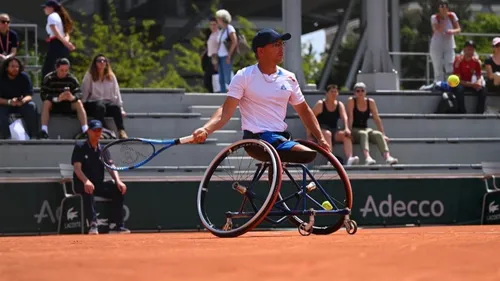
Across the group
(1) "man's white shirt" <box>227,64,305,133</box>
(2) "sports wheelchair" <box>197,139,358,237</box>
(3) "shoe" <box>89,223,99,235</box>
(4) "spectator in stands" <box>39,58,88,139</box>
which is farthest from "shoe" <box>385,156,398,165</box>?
(1) "man's white shirt" <box>227,64,305,133</box>

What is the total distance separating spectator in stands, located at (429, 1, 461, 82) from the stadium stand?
0.76m

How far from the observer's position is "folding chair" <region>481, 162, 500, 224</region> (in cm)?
1816

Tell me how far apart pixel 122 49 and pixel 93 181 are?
58.4 feet

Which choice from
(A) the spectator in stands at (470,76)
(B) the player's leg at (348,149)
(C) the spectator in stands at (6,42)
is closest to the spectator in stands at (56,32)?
(C) the spectator in stands at (6,42)

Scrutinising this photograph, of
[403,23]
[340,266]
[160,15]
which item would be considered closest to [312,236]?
[340,266]

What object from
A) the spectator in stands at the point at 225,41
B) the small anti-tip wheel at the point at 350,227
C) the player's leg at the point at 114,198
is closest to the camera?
the small anti-tip wheel at the point at 350,227

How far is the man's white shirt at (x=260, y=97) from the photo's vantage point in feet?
35.5

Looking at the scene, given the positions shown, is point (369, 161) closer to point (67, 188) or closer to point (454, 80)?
point (454, 80)

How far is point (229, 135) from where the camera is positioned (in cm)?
1909

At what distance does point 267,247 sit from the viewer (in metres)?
8.79

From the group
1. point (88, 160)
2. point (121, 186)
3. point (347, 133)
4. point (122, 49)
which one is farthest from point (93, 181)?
point (122, 49)

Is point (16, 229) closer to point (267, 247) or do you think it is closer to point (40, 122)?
point (40, 122)

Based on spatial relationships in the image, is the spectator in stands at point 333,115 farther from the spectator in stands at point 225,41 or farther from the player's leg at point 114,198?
the player's leg at point 114,198

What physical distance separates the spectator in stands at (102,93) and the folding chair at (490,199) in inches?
213
